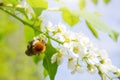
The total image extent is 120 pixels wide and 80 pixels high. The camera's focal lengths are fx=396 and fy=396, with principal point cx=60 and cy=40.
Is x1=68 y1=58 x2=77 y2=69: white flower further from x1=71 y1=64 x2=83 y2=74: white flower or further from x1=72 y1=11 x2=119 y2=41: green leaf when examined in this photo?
x1=72 y1=11 x2=119 y2=41: green leaf

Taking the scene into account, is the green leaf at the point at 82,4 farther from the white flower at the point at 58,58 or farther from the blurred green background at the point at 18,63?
the blurred green background at the point at 18,63

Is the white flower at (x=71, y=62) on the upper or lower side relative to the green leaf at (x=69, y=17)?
lower

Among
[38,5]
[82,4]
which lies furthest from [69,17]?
[82,4]

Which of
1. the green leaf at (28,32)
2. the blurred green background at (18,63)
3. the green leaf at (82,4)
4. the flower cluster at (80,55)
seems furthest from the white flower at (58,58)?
the blurred green background at (18,63)

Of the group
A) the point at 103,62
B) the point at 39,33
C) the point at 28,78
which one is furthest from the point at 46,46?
the point at 28,78

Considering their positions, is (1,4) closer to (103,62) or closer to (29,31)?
(29,31)

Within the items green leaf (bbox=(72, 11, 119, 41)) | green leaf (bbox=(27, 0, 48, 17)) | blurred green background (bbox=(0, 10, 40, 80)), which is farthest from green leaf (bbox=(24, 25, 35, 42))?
blurred green background (bbox=(0, 10, 40, 80))
